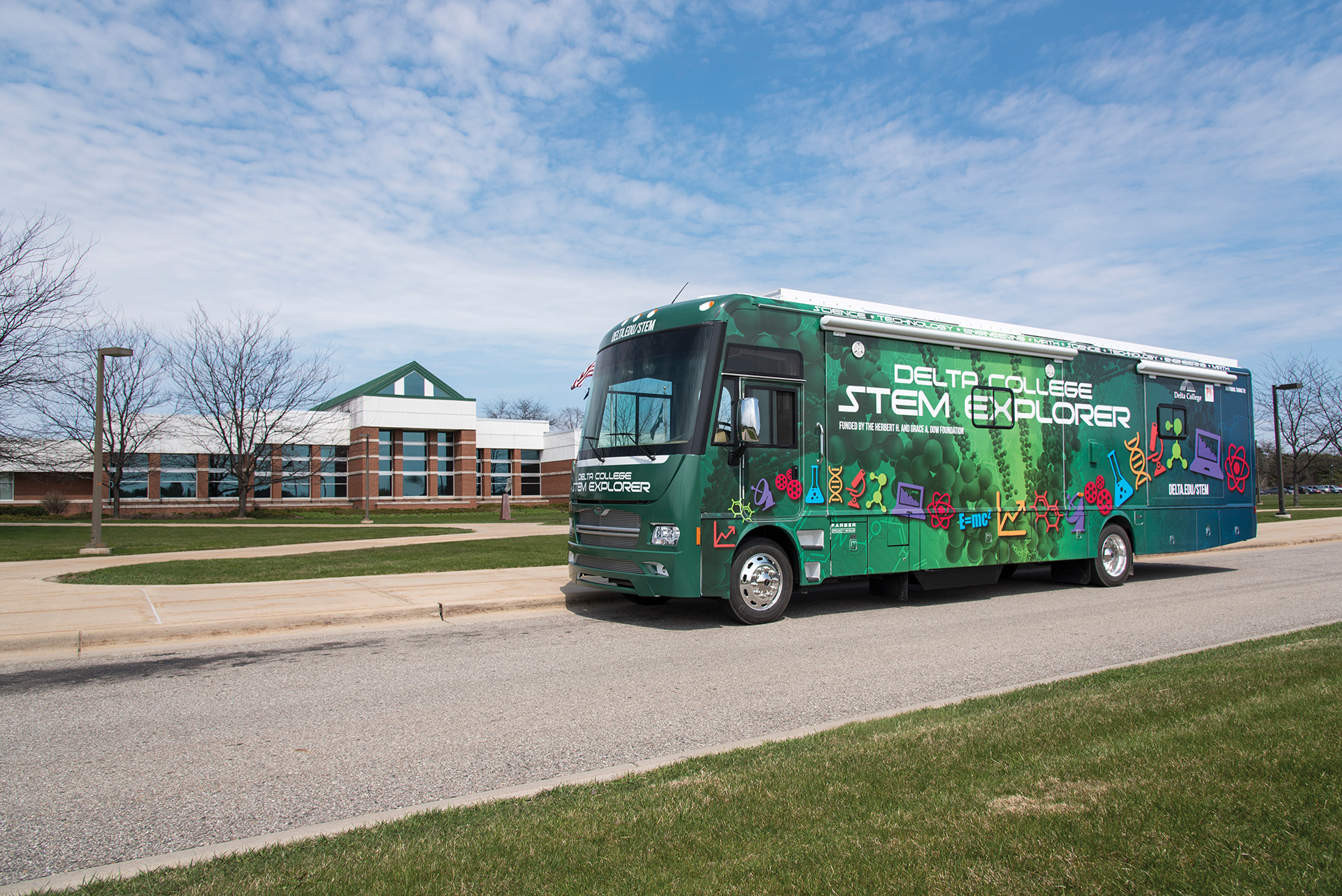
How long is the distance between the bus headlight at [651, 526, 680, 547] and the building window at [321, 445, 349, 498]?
1784 inches

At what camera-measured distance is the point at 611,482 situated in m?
9.41

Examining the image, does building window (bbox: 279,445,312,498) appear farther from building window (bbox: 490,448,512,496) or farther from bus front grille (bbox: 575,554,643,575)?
bus front grille (bbox: 575,554,643,575)

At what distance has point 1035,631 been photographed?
8820mm

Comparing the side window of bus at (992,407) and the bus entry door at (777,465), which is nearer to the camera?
the bus entry door at (777,465)

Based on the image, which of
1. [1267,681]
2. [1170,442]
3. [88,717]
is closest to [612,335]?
[88,717]

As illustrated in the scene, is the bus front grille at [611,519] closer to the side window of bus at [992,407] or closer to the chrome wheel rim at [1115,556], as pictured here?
the side window of bus at [992,407]

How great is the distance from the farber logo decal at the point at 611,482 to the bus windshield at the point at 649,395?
214 millimetres

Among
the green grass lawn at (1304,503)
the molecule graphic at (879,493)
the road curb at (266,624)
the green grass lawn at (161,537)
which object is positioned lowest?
the green grass lawn at (1304,503)

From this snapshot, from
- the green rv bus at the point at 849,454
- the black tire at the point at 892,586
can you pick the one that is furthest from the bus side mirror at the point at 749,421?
the black tire at the point at 892,586

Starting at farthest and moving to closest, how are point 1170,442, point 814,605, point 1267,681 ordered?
1. point 1170,442
2. point 814,605
3. point 1267,681

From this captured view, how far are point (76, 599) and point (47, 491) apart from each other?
149 ft

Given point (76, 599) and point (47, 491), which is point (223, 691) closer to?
point (76, 599)

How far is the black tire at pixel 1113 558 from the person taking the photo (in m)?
12.4

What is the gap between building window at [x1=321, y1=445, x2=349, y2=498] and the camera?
50.2 metres
